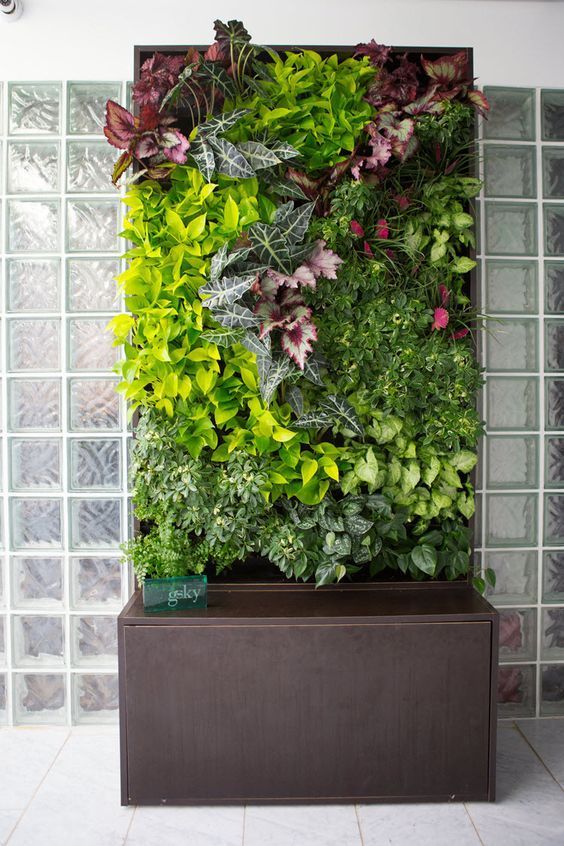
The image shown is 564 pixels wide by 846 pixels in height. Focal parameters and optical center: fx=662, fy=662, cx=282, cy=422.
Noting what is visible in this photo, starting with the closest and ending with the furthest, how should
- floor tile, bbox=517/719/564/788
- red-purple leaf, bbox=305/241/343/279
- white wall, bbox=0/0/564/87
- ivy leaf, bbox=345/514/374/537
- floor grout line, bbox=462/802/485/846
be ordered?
floor grout line, bbox=462/802/485/846
red-purple leaf, bbox=305/241/343/279
ivy leaf, bbox=345/514/374/537
floor tile, bbox=517/719/564/788
white wall, bbox=0/0/564/87

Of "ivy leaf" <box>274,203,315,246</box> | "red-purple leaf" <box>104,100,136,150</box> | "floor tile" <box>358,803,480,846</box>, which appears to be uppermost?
"red-purple leaf" <box>104,100,136,150</box>

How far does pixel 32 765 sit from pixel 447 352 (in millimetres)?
1953

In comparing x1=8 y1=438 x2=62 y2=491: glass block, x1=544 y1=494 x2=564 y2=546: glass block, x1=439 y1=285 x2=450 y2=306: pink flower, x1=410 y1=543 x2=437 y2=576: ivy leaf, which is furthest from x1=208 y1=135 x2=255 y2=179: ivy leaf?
x1=544 y1=494 x2=564 y2=546: glass block

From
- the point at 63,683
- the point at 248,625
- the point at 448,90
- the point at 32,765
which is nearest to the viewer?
the point at 248,625

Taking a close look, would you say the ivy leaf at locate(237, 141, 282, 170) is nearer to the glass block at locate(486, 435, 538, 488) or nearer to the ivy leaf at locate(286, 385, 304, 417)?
the ivy leaf at locate(286, 385, 304, 417)

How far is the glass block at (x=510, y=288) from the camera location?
246cm

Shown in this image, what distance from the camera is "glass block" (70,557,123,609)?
2.48m

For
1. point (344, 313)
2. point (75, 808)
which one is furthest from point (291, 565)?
point (75, 808)

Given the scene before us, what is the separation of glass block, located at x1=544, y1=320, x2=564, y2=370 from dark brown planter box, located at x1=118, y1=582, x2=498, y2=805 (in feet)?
3.36

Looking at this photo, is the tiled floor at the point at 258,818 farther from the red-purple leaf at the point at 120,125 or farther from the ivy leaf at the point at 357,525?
the red-purple leaf at the point at 120,125

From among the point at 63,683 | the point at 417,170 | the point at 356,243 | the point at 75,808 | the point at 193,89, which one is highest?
the point at 193,89

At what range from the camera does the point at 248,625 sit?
1945mm

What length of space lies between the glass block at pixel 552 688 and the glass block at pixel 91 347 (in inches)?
79.8

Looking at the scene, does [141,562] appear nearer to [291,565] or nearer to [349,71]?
[291,565]
